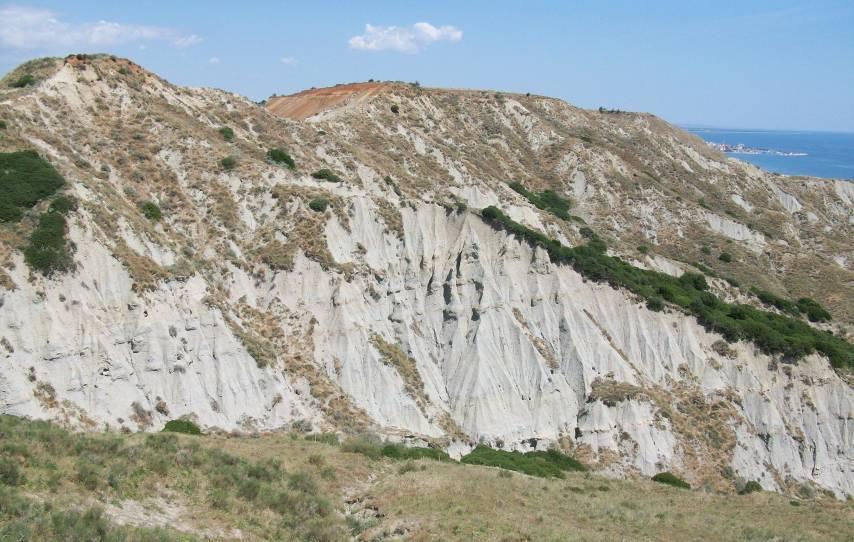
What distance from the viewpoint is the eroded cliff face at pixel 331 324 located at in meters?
33.2

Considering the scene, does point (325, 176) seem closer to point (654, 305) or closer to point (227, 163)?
point (227, 163)

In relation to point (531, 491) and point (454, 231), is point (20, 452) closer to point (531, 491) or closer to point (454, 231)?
point (531, 491)

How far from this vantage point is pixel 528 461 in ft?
124

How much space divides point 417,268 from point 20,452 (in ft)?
108

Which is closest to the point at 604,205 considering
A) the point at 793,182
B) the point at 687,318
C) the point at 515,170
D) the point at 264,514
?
the point at 515,170

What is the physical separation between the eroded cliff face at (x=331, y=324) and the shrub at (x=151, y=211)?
2.95 ft

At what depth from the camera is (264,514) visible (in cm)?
1975

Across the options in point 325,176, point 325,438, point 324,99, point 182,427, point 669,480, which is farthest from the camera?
point 324,99

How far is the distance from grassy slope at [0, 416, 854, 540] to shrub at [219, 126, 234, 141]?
28439mm

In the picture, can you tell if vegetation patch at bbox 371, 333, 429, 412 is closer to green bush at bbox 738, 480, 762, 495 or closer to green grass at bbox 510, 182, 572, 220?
green bush at bbox 738, 480, 762, 495

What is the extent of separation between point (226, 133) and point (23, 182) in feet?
59.7

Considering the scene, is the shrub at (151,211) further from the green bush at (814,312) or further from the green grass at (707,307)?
the green bush at (814,312)

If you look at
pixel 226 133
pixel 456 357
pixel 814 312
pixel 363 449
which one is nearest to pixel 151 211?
pixel 226 133

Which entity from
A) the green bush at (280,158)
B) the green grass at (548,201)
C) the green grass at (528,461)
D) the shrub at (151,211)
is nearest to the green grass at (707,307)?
the green bush at (280,158)
